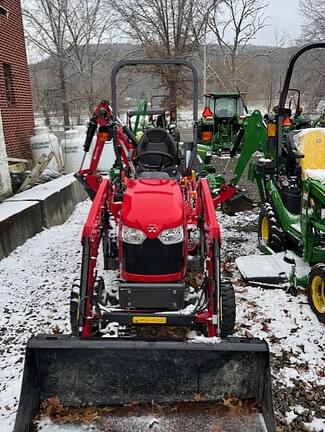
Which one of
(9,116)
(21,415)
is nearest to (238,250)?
(21,415)

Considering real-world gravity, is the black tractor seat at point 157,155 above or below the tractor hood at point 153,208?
above

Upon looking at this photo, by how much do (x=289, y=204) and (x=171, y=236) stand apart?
228 cm

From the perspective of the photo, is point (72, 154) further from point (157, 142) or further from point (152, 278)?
point (152, 278)

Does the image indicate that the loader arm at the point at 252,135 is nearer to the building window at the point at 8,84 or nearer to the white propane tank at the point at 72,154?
the building window at the point at 8,84

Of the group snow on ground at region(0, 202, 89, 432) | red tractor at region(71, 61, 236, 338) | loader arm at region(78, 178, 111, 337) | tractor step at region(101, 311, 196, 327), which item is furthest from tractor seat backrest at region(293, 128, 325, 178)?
snow on ground at region(0, 202, 89, 432)

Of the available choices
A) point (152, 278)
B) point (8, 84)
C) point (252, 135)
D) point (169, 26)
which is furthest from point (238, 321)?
point (169, 26)

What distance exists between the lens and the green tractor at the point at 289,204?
4.12m

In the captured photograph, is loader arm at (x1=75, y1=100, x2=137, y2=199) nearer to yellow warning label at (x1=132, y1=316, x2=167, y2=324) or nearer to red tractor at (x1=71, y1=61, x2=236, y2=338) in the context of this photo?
red tractor at (x1=71, y1=61, x2=236, y2=338)

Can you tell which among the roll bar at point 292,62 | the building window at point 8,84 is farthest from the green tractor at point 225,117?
the roll bar at point 292,62

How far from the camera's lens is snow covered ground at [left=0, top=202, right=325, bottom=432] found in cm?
288

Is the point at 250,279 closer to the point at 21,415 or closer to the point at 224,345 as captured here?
the point at 224,345

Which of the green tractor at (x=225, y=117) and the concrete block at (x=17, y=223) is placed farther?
the green tractor at (x=225, y=117)

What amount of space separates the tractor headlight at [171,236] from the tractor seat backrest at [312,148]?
2.05 meters

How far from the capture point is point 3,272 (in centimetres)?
518
